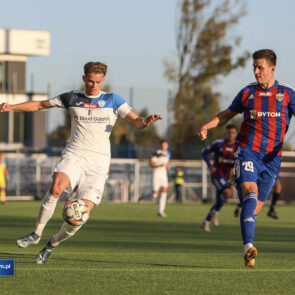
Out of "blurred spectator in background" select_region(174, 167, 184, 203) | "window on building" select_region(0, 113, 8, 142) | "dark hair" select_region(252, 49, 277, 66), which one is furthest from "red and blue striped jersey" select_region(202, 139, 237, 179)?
"window on building" select_region(0, 113, 8, 142)

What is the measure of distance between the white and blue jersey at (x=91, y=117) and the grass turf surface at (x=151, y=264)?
51.8 inches

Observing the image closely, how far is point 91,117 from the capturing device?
10.0 m

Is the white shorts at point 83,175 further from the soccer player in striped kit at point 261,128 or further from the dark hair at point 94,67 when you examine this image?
the soccer player in striped kit at point 261,128

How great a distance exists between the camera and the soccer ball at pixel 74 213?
9.51m

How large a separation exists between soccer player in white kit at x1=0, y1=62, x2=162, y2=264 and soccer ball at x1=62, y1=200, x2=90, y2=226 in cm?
18

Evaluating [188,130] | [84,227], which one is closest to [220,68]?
[188,130]

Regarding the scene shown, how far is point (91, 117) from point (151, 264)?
178 centimetres

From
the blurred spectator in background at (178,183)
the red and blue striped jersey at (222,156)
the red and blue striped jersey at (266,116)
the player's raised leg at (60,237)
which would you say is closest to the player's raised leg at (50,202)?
the player's raised leg at (60,237)

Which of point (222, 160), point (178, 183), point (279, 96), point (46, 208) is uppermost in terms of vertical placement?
point (279, 96)

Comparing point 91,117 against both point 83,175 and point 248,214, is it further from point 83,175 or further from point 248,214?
point 248,214

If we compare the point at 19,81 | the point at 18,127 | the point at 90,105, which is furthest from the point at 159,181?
the point at 19,81

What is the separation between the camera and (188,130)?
4616 centimetres

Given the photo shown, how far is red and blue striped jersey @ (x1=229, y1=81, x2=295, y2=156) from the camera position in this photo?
961 cm

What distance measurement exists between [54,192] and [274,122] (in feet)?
8.07
